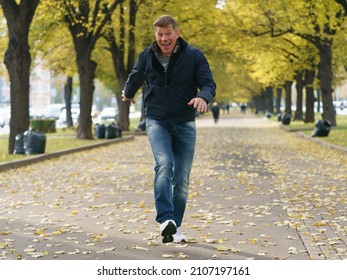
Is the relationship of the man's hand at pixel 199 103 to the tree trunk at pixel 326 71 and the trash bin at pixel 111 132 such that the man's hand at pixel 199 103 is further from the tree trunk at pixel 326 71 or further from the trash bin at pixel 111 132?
the tree trunk at pixel 326 71

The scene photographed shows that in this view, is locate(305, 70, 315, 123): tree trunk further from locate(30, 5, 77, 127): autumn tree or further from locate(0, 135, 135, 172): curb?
locate(0, 135, 135, 172): curb

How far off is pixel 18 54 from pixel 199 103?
1513 centimetres

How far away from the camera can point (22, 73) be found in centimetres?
2139

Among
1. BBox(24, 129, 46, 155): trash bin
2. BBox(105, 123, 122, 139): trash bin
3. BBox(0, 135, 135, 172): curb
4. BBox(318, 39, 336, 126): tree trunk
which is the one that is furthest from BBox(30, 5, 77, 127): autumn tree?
BBox(318, 39, 336, 126): tree trunk

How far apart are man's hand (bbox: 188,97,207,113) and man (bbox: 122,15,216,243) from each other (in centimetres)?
15

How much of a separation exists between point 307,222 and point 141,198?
328 cm

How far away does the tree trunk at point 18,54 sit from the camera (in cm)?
2100

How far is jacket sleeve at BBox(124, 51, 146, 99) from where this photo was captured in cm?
725

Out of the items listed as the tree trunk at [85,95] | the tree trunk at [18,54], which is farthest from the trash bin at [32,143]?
the tree trunk at [85,95]

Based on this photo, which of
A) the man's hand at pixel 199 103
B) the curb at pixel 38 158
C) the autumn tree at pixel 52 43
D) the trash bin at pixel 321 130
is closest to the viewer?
the man's hand at pixel 199 103

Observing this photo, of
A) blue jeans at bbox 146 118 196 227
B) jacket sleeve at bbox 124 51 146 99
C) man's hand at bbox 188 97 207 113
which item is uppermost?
jacket sleeve at bbox 124 51 146 99

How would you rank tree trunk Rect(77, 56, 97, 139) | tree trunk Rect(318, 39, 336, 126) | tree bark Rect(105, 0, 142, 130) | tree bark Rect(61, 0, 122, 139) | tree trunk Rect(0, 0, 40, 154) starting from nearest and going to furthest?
tree trunk Rect(0, 0, 40, 154) < tree bark Rect(61, 0, 122, 139) < tree trunk Rect(77, 56, 97, 139) < tree trunk Rect(318, 39, 336, 126) < tree bark Rect(105, 0, 142, 130)

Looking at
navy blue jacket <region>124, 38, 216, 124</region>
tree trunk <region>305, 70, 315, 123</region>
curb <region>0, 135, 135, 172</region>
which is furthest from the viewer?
tree trunk <region>305, 70, 315, 123</region>

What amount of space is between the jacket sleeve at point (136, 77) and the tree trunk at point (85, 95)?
76.5 ft
